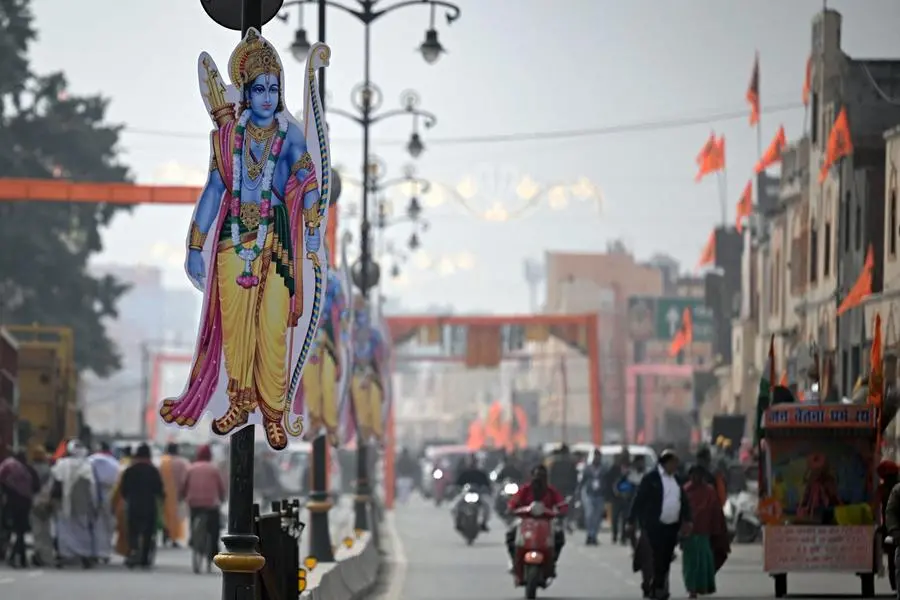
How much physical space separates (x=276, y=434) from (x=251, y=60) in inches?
97.6

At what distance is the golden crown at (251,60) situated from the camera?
16078 millimetres

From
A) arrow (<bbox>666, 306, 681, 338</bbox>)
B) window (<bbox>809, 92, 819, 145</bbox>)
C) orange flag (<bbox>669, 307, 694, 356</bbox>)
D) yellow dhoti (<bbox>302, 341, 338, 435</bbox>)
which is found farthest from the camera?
arrow (<bbox>666, 306, 681, 338</bbox>)

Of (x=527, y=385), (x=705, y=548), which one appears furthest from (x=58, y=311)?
(x=527, y=385)

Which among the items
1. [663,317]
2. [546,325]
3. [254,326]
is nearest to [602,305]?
[663,317]

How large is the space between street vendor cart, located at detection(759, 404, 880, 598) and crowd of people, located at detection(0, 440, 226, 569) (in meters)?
9.23

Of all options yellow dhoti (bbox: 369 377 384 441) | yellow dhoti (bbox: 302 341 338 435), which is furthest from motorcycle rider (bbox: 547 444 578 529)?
yellow dhoti (bbox: 302 341 338 435)

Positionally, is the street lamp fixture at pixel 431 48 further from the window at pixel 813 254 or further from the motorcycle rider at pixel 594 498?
the window at pixel 813 254

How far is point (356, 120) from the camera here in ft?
150

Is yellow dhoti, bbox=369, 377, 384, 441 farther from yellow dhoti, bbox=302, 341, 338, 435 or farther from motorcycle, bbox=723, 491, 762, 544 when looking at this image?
yellow dhoti, bbox=302, 341, 338, 435

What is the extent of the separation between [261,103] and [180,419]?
2.13 m

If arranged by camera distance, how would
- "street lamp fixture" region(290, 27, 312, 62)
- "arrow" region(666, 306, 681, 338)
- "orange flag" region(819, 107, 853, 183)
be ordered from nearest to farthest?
"street lamp fixture" region(290, 27, 312, 62), "orange flag" region(819, 107, 853, 183), "arrow" region(666, 306, 681, 338)

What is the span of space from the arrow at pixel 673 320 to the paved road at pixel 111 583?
83665 millimetres

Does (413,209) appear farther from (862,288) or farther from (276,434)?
(276,434)

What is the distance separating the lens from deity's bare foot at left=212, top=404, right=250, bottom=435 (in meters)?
16.1
